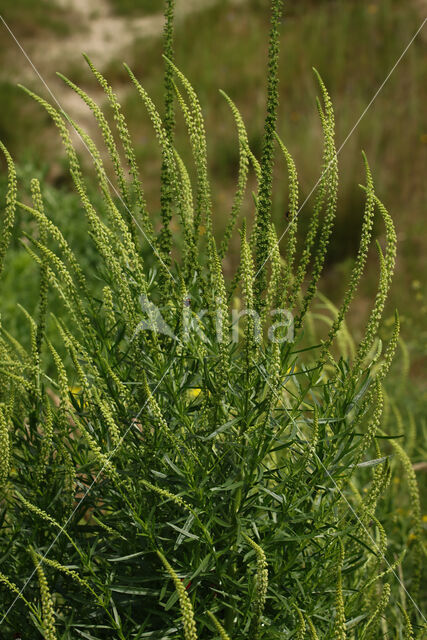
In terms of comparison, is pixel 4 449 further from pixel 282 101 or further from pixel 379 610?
pixel 282 101

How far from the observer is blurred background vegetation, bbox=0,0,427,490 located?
5.32 metres

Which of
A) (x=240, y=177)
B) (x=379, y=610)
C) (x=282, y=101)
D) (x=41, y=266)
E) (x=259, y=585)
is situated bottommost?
(x=282, y=101)

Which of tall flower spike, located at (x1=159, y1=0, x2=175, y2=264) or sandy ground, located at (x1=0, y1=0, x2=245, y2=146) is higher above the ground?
tall flower spike, located at (x1=159, y1=0, x2=175, y2=264)

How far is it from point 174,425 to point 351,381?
0.37 m

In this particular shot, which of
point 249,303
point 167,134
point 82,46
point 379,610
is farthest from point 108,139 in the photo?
point 82,46

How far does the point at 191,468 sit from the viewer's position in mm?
1380

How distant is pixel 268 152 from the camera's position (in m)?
1.49

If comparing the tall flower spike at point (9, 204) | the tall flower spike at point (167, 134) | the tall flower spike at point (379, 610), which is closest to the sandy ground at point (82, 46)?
the tall flower spike at point (167, 134)

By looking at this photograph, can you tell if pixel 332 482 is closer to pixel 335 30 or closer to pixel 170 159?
pixel 170 159

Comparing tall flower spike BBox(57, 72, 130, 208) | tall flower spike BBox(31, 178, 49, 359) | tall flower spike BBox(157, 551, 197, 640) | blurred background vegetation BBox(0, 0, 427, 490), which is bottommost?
blurred background vegetation BBox(0, 0, 427, 490)

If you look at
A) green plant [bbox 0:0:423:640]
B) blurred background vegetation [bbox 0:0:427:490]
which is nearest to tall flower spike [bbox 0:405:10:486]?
green plant [bbox 0:0:423:640]

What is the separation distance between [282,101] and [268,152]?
5761 mm

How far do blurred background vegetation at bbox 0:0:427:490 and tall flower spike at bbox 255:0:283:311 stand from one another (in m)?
2.34

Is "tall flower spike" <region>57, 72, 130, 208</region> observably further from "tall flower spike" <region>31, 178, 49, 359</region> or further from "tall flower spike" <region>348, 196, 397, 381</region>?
"tall flower spike" <region>348, 196, 397, 381</region>
